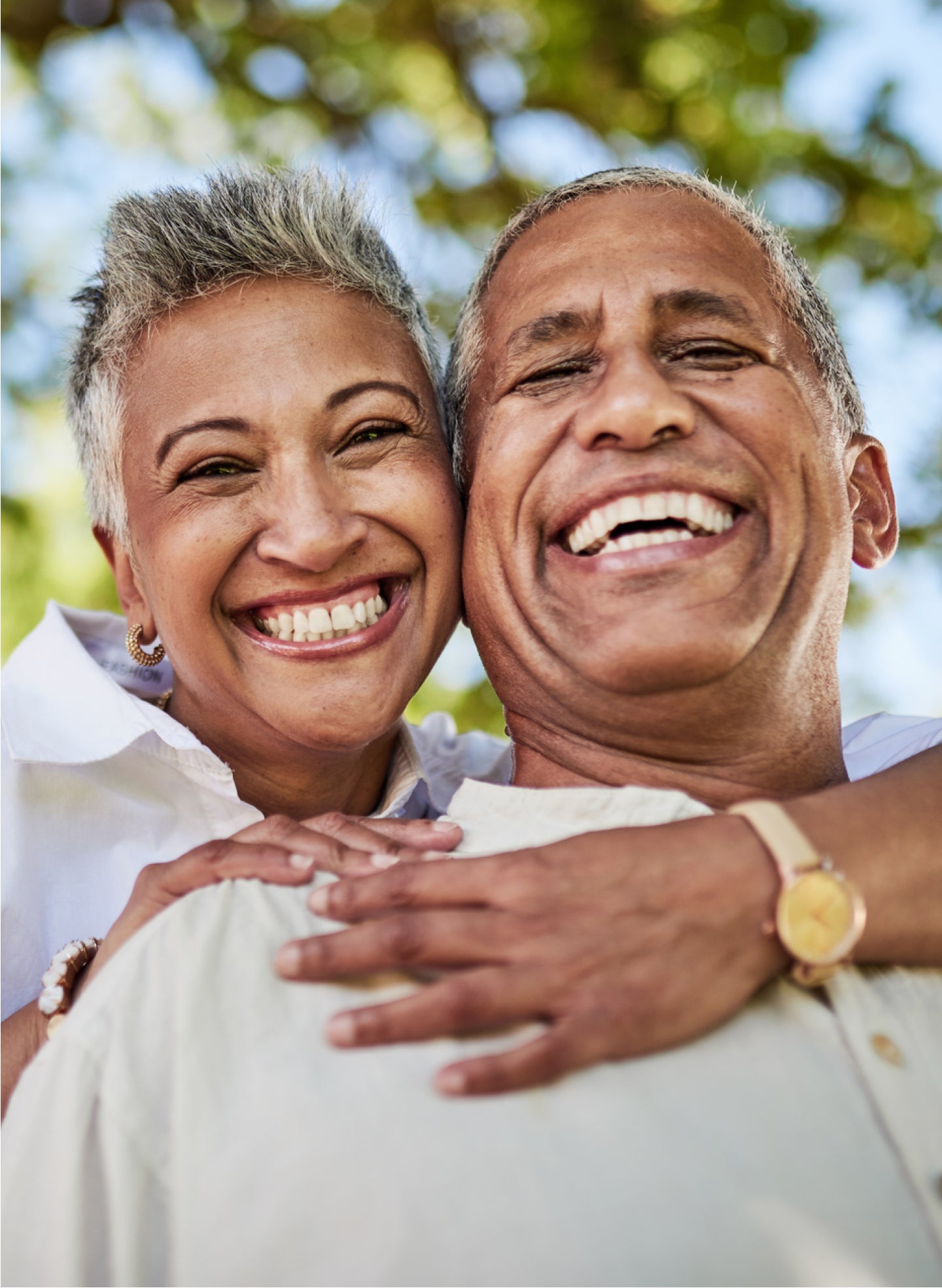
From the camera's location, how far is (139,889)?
6.49ft

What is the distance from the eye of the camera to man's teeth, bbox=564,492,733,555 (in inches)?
84.3

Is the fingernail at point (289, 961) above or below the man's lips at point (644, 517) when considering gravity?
below

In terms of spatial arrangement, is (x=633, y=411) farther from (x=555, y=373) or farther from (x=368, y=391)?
(x=368, y=391)

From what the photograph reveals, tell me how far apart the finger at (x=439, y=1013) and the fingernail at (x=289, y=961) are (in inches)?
3.6

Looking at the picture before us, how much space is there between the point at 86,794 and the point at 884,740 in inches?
72.1

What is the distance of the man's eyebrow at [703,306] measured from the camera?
2271mm

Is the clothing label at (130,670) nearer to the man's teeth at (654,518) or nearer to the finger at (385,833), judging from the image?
the finger at (385,833)

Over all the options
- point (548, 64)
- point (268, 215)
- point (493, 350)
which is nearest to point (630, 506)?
point (493, 350)

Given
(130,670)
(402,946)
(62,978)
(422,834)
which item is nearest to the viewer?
(402,946)

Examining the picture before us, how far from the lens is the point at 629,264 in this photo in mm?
2311

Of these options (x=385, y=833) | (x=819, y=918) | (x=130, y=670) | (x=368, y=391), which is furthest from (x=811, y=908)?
(x=130, y=670)

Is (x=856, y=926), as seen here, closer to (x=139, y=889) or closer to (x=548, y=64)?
(x=139, y=889)

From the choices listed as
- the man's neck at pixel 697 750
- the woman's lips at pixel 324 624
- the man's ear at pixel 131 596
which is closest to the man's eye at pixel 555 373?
the woman's lips at pixel 324 624

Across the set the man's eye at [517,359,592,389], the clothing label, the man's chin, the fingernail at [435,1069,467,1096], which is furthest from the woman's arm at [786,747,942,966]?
the clothing label
